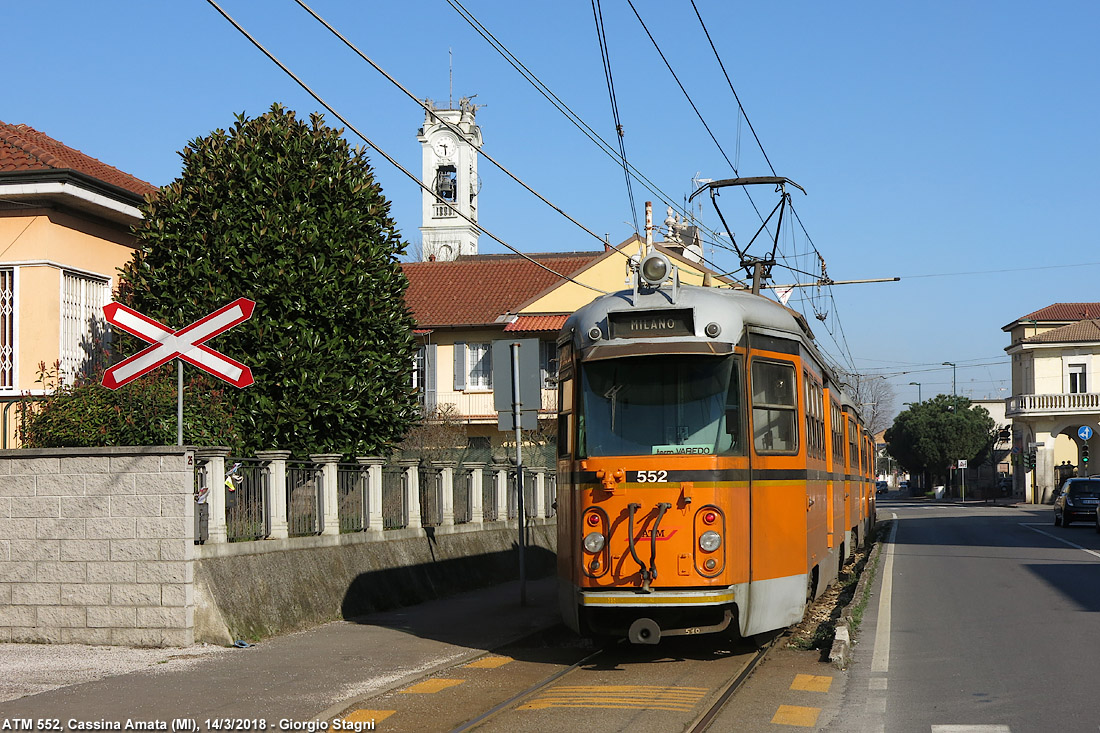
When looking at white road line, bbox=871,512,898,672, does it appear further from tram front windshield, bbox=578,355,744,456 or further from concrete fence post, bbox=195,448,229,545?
concrete fence post, bbox=195,448,229,545

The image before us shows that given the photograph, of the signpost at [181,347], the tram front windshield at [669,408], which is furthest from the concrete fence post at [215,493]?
the tram front windshield at [669,408]

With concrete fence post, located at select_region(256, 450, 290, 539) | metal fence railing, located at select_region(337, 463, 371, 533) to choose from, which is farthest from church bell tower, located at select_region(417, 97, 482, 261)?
concrete fence post, located at select_region(256, 450, 290, 539)

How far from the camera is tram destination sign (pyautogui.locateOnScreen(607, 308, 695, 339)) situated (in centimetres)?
1133

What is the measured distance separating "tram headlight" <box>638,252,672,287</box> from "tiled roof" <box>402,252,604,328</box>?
100 feet

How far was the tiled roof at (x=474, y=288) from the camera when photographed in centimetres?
4322

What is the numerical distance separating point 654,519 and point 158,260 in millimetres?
10737

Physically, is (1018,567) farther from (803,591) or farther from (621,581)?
(621,581)

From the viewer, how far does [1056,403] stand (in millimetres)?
72750

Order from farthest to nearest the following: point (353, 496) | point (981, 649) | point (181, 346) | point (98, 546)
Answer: point (353, 496), point (98, 546), point (981, 649), point (181, 346)

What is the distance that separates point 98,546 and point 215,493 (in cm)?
123

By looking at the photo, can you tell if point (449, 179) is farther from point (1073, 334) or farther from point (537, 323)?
point (537, 323)

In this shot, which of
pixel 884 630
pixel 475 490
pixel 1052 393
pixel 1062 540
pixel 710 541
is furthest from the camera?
pixel 1052 393

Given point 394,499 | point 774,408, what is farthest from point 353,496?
point 774,408

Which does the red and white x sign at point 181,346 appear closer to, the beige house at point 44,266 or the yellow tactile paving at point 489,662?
the yellow tactile paving at point 489,662
